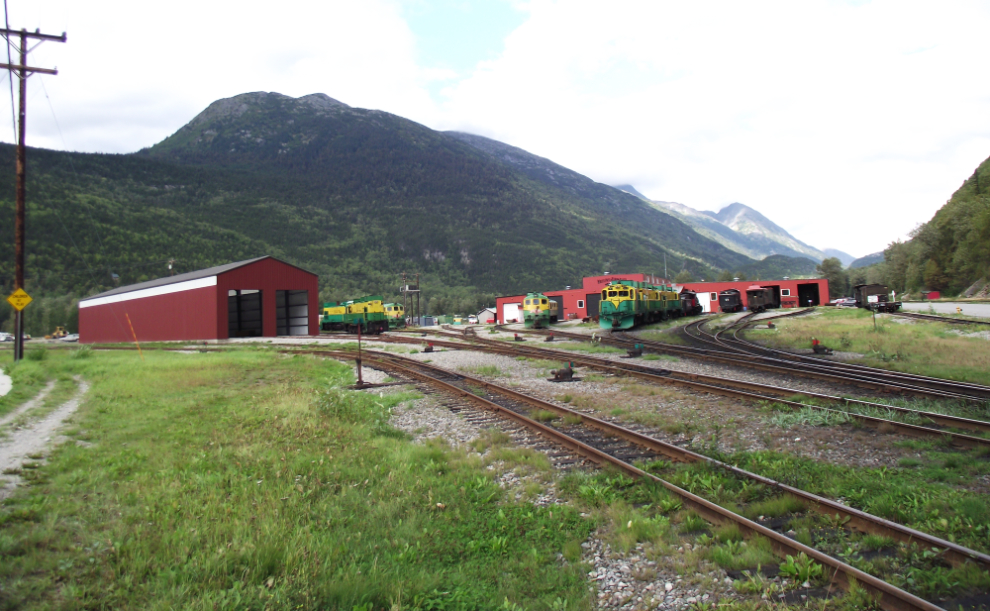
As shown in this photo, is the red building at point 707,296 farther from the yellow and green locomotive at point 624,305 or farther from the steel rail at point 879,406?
the steel rail at point 879,406

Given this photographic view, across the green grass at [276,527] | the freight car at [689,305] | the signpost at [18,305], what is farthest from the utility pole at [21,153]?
the freight car at [689,305]

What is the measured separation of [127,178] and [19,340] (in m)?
190

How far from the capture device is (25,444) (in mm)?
8102

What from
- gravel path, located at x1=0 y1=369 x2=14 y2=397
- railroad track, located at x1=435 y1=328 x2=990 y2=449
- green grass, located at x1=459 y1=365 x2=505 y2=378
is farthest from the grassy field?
gravel path, located at x1=0 y1=369 x2=14 y2=397

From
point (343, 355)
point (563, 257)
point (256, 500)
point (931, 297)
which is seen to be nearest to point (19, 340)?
point (343, 355)

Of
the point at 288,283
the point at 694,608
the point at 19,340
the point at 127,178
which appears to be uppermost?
the point at 127,178

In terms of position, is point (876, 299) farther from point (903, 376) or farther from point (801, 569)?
point (801, 569)

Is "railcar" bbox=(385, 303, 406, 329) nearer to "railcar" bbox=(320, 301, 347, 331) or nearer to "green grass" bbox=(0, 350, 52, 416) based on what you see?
"railcar" bbox=(320, 301, 347, 331)

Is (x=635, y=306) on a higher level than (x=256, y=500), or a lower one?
higher

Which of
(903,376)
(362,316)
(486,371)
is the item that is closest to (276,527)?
(486,371)

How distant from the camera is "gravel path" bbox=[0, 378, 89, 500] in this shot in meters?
6.20

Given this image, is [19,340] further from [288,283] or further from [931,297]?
[931,297]

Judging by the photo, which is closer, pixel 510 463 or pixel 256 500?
pixel 256 500

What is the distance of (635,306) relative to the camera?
32688mm
